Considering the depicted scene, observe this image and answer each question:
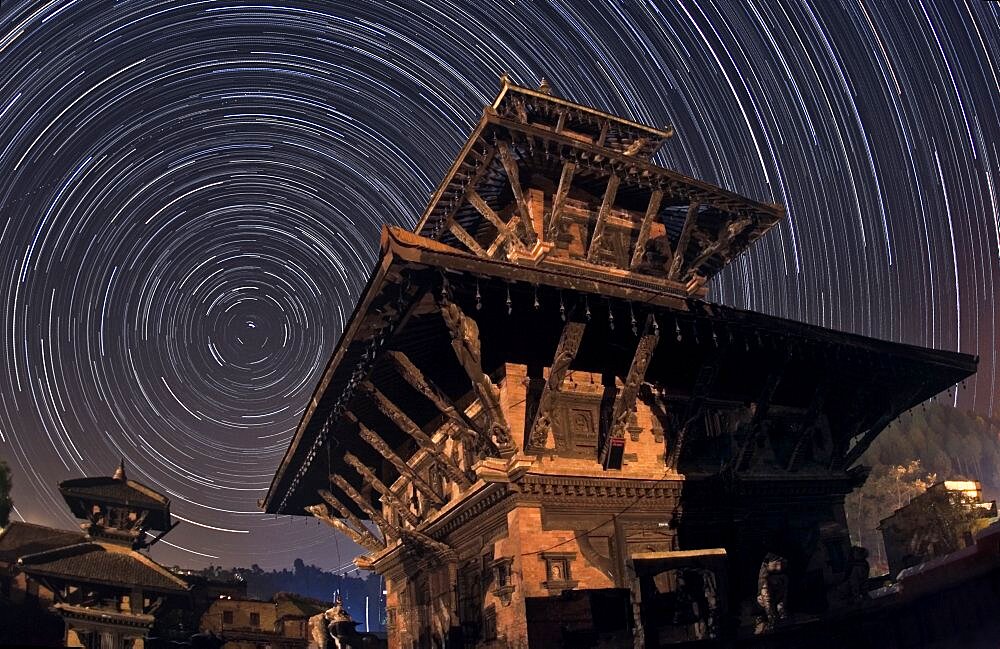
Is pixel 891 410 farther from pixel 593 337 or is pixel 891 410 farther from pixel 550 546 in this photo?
pixel 550 546

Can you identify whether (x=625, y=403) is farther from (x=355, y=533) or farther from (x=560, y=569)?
(x=355, y=533)

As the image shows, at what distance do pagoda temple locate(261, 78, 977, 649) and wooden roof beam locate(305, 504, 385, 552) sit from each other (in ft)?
1.78

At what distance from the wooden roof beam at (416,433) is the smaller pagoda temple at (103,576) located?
→ 98.0 feet

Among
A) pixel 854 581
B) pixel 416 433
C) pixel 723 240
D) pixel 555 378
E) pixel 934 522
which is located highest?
pixel 723 240

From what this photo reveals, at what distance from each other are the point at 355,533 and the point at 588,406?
12.0m

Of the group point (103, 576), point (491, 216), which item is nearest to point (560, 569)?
point (491, 216)

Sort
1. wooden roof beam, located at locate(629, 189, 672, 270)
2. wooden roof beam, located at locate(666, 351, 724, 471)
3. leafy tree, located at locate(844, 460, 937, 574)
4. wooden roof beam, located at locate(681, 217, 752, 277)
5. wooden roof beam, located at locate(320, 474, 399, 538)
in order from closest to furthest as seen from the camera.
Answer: wooden roof beam, located at locate(666, 351, 724, 471)
wooden roof beam, located at locate(629, 189, 672, 270)
wooden roof beam, located at locate(681, 217, 752, 277)
wooden roof beam, located at locate(320, 474, 399, 538)
leafy tree, located at locate(844, 460, 937, 574)

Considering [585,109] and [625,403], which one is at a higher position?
[585,109]

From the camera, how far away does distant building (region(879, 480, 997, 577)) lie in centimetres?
3506

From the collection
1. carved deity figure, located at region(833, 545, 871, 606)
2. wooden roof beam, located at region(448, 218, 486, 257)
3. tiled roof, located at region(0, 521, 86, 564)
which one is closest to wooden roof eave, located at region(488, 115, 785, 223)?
wooden roof beam, located at region(448, 218, 486, 257)

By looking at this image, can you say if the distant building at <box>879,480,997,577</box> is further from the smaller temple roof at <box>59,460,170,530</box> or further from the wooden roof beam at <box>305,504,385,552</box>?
the smaller temple roof at <box>59,460,170,530</box>

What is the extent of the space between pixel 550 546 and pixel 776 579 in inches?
186

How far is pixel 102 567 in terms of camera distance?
40.8m

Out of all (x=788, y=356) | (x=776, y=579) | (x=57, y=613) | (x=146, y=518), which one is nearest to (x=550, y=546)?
(x=776, y=579)
